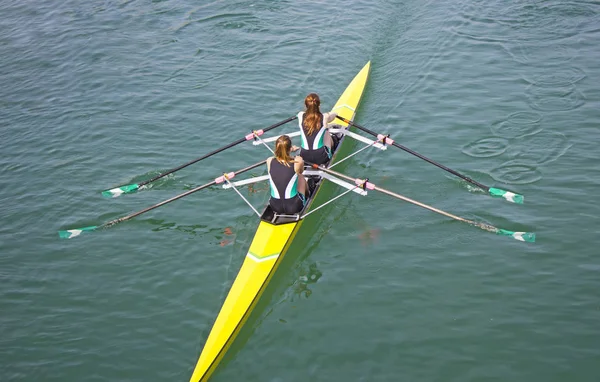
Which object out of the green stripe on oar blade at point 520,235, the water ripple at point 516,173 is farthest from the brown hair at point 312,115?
the green stripe on oar blade at point 520,235

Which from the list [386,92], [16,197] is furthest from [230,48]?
[16,197]

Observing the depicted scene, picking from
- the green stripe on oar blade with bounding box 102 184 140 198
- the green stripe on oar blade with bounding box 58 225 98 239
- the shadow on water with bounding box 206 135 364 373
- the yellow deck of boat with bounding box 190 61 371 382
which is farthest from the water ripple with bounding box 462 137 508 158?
the green stripe on oar blade with bounding box 58 225 98 239

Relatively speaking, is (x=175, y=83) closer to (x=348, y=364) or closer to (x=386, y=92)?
(x=386, y=92)

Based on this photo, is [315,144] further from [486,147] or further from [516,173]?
[516,173]

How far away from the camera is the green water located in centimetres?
920

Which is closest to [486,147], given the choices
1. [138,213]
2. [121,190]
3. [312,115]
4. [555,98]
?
[555,98]

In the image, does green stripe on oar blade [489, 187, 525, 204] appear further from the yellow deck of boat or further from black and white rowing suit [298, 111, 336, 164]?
the yellow deck of boat

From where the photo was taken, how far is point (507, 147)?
1366 centimetres

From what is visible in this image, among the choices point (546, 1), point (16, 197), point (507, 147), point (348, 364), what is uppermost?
point (546, 1)

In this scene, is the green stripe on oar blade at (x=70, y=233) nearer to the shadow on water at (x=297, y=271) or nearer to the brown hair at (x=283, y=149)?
the shadow on water at (x=297, y=271)

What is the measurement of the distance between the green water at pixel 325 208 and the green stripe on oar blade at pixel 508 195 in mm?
272

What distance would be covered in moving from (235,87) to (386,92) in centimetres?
472

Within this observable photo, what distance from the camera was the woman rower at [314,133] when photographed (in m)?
12.0

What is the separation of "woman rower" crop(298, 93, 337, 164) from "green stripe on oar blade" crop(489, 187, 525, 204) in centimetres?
373
